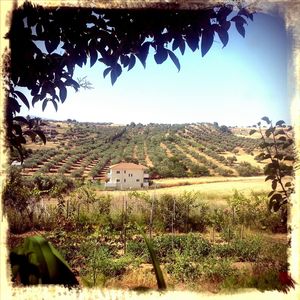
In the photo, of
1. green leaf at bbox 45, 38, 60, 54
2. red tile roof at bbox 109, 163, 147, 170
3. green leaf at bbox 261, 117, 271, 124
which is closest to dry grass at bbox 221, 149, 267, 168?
green leaf at bbox 261, 117, 271, 124

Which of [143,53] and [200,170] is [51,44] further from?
[200,170]

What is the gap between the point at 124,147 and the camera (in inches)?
61.8

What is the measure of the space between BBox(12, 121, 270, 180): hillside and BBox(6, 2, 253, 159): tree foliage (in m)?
0.18

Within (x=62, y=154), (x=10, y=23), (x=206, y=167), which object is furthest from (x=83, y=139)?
(x=206, y=167)

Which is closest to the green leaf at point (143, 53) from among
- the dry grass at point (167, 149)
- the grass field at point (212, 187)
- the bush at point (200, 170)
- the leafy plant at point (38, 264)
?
the dry grass at point (167, 149)

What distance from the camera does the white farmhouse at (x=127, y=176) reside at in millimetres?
1571

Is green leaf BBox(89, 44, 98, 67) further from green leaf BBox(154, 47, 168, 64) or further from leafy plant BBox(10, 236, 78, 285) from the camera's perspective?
leafy plant BBox(10, 236, 78, 285)

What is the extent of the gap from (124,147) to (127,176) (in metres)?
0.15

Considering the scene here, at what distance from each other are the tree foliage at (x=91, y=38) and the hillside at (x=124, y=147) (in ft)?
0.58

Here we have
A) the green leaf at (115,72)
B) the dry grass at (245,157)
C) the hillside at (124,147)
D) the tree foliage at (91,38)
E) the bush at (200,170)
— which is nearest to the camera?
the tree foliage at (91,38)

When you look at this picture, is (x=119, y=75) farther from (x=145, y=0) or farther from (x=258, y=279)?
(x=258, y=279)

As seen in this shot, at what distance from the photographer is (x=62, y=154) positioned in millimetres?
1422

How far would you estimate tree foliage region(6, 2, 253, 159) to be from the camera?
1031 millimetres

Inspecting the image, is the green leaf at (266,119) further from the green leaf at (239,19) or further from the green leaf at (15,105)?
the green leaf at (15,105)
